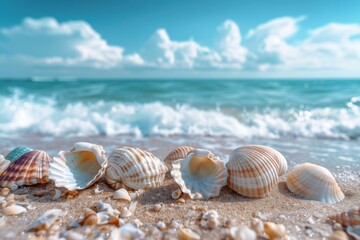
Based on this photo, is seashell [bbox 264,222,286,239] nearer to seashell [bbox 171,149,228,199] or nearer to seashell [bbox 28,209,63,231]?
seashell [bbox 171,149,228,199]

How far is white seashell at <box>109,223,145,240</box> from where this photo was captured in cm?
164

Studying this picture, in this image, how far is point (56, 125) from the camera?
6.00 m

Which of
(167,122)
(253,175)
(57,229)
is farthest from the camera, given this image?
(167,122)

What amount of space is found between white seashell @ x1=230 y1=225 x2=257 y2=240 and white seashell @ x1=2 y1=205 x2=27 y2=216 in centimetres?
174

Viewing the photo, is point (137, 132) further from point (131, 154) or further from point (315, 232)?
point (315, 232)

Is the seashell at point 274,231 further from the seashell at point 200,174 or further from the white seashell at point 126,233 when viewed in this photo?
the white seashell at point 126,233

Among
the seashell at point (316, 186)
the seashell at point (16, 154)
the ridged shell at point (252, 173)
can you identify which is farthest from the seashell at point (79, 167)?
the seashell at point (316, 186)

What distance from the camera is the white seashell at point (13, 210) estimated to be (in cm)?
192

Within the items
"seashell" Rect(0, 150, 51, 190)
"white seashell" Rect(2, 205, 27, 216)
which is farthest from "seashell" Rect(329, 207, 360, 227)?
"seashell" Rect(0, 150, 51, 190)

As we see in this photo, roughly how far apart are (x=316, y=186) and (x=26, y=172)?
9.69 feet

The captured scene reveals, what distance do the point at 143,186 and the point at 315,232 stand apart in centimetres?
152

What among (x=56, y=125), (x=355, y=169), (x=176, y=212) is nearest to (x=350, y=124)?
(x=355, y=169)

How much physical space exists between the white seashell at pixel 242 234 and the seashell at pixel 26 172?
1986mm

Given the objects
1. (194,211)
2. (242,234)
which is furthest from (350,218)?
(194,211)
